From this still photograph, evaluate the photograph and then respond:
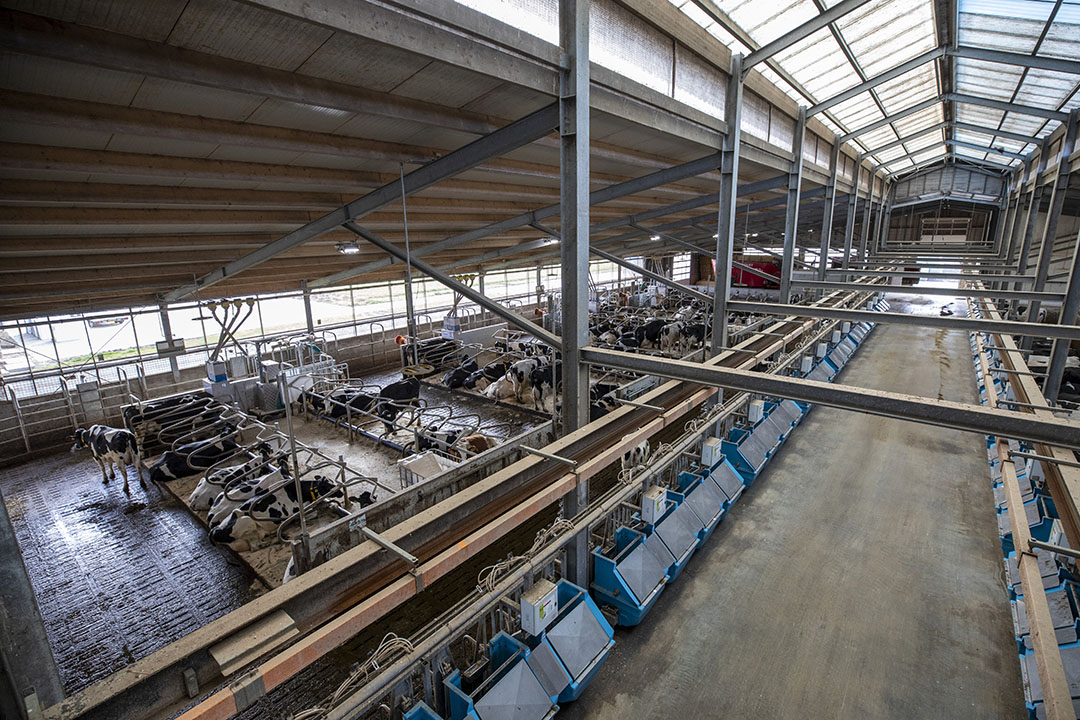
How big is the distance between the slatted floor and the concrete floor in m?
4.24

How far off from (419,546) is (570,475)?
3.91 ft

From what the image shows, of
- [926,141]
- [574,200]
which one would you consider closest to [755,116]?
[574,200]

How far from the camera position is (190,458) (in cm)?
770

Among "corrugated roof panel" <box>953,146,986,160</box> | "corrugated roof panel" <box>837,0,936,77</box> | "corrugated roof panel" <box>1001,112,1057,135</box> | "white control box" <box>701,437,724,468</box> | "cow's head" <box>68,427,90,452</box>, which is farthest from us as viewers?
"corrugated roof panel" <box>953,146,986,160</box>

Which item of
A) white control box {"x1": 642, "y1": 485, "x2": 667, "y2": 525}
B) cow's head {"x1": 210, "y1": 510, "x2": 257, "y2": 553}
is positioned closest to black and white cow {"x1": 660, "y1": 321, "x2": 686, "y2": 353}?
white control box {"x1": 642, "y1": 485, "x2": 667, "y2": 525}

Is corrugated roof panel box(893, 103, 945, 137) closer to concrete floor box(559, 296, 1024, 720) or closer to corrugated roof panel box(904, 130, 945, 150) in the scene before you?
corrugated roof panel box(904, 130, 945, 150)

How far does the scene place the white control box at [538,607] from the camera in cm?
370

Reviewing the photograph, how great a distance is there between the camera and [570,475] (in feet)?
11.6

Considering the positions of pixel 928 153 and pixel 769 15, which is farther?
pixel 928 153

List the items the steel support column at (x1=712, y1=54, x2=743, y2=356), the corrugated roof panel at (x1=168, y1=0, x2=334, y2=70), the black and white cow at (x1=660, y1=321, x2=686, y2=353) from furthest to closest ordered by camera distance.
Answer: the black and white cow at (x1=660, y1=321, x2=686, y2=353) < the steel support column at (x1=712, y1=54, x2=743, y2=356) < the corrugated roof panel at (x1=168, y1=0, x2=334, y2=70)

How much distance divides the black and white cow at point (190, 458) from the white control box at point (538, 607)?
598 centimetres

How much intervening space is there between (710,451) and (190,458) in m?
8.22

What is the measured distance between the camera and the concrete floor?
3.99 meters

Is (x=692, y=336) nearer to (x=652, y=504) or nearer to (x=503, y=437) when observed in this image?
(x=503, y=437)
